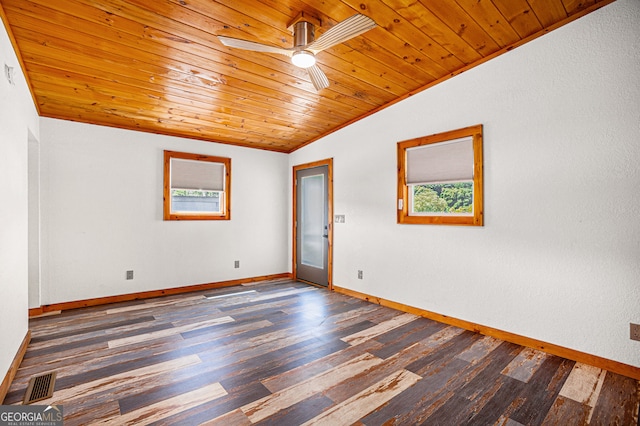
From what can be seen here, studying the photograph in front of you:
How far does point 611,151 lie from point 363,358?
2.75 meters

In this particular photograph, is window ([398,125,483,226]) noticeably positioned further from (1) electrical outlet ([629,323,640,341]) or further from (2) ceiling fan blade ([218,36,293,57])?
(2) ceiling fan blade ([218,36,293,57])

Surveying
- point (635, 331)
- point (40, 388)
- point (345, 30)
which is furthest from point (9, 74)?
point (635, 331)

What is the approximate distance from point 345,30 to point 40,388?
131 inches

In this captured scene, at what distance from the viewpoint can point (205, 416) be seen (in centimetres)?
197

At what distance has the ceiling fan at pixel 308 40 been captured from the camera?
2076 mm

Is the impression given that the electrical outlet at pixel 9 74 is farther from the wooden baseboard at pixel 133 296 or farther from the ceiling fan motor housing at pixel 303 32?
the wooden baseboard at pixel 133 296

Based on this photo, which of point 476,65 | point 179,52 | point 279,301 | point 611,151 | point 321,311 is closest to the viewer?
point 611,151

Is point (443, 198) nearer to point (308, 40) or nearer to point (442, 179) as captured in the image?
point (442, 179)

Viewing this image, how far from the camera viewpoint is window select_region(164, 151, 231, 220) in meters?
4.93

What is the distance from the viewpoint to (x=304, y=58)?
2.50 meters

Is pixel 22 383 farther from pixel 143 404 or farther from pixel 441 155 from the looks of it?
pixel 441 155

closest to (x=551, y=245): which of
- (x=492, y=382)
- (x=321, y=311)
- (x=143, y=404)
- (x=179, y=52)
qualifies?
(x=492, y=382)

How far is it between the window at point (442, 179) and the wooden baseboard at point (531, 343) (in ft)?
3.67

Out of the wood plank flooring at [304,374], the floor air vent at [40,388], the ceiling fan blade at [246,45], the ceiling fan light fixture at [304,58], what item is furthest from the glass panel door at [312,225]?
the floor air vent at [40,388]
